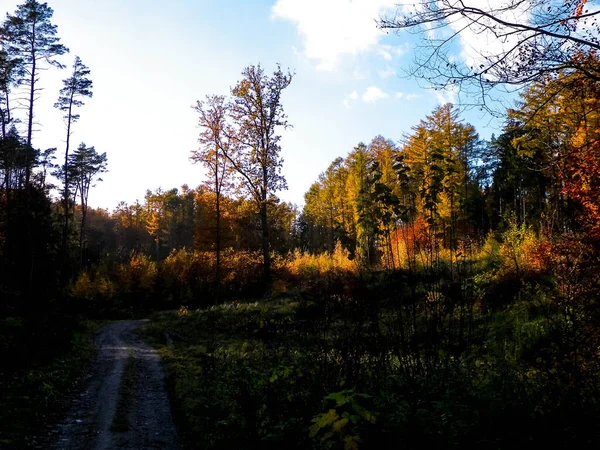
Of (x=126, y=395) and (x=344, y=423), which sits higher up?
(x=344, y=423)

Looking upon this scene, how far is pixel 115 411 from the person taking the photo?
329 inches

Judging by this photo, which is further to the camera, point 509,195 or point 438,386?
point 509,195

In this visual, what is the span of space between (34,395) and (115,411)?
1.86 m

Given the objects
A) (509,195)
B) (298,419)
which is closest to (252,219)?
(298,419)

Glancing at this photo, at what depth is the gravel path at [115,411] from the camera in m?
6.64

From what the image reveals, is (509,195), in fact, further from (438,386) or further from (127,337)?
(438,386)

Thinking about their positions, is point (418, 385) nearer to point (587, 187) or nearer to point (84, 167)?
point (587, 187)

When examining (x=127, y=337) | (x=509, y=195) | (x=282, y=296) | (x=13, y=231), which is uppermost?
(x=509, y=195)

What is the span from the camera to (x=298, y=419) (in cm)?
425

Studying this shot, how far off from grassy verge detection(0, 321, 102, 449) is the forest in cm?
6

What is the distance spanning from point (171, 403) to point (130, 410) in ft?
3.07

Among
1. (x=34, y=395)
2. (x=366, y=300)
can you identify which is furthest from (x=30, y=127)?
(x=366, y=300)

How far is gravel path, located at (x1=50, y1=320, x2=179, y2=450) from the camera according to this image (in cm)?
664

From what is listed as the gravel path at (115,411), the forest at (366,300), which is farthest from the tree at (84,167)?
the gravel path at (115,411)
